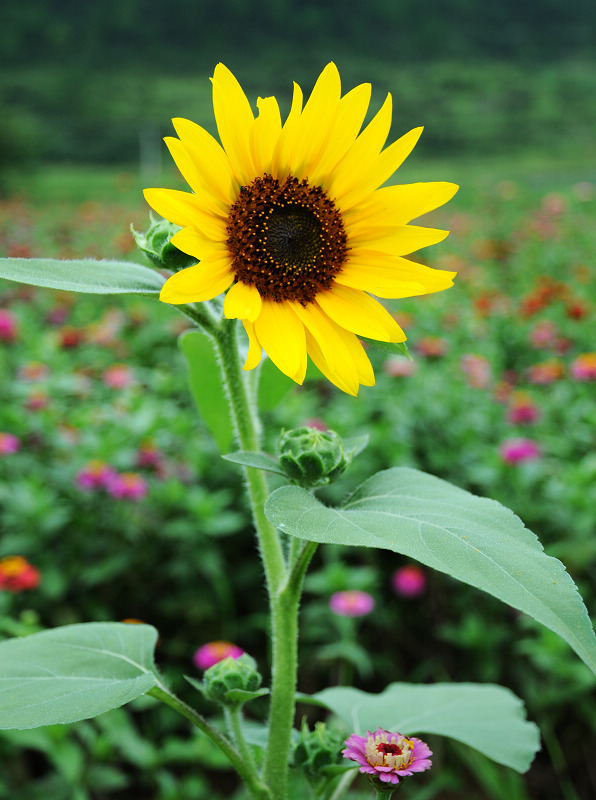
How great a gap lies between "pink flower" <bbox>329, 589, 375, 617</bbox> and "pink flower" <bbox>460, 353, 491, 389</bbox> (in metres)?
0.81

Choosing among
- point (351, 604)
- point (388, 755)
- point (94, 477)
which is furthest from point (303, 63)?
point (388, 755)

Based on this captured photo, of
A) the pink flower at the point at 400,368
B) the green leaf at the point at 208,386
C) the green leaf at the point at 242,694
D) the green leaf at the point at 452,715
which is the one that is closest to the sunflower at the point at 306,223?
the green leaf at the point at 208,386

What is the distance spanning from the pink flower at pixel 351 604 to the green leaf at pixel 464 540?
Answer: 2.86 feet

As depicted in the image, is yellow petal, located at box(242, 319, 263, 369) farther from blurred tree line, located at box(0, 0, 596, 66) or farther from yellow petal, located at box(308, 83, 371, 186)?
blurred tree line, located at box(0, 0, 596, 66)

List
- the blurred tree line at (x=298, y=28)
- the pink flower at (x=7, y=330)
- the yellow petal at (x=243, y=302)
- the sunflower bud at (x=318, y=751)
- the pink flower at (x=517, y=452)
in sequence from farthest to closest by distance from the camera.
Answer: the blurred tree line at (x=298, y=28)
the pink flower at (x=7, y=330)
the pink flower at (x=517, y=452)
the sunflower bud at (x=318, y=751)
the yellow petal at (x=243, y=302)

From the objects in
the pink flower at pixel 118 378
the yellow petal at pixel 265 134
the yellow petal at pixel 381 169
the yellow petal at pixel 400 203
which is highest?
the pink flower at pixel 118 378

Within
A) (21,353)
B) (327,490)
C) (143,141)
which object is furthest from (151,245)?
(143,141)

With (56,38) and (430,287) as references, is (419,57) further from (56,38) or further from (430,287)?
(430,287)

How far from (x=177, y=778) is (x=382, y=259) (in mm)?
1291

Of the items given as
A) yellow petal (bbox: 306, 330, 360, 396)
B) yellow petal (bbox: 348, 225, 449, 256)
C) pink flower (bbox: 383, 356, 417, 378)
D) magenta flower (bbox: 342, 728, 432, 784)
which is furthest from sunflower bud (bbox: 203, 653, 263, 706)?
pink flower (bbox: 383, 356, 417, 378)

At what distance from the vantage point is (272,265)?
1.87ft

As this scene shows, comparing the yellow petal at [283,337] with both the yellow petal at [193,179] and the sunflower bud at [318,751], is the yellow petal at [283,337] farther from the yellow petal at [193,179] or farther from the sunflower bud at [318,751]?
the sunflower bud at [318,751]

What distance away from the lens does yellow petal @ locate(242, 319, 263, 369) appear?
500mm

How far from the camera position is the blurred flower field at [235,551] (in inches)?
53.6
